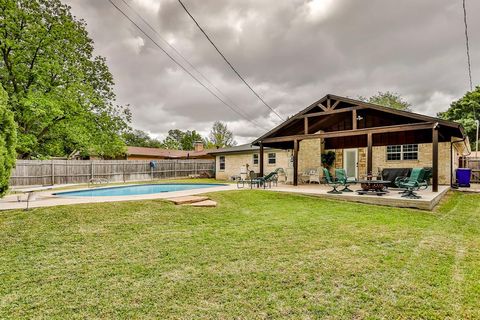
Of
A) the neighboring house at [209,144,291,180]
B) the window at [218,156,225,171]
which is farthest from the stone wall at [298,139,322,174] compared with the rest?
the window at [218,156,225,171]

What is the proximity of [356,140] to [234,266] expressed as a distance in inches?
511

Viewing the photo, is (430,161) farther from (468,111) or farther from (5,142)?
(468,111)

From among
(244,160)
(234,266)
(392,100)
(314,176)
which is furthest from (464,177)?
(392,100)

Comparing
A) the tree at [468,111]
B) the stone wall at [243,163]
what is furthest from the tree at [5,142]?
the tree at [468,111]

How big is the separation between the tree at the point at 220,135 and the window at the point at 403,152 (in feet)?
102

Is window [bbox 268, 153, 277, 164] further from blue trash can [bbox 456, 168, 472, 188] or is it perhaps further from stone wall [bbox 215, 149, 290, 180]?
blue trash can [bbox 456, 168, 472, 188]

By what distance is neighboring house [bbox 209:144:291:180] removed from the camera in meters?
17.8

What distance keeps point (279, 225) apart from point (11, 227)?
211 inches

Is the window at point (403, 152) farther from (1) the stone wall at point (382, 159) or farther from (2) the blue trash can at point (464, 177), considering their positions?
(2) the blue trash can at point (464, 177)

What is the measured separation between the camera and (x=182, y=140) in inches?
1940

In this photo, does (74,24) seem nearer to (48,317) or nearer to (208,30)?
(208,30)

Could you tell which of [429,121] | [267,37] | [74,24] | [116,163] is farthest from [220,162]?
[429,121]

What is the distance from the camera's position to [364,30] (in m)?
10.6

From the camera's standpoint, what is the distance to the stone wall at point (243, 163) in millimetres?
17547
